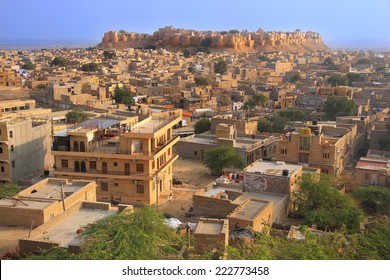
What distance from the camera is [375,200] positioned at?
657 inches

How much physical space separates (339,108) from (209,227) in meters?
23.2

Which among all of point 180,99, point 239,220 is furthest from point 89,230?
point 180,99

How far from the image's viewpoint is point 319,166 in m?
20.4

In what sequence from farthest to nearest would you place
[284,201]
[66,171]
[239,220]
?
[66,171] < [284,201] < [239,220]

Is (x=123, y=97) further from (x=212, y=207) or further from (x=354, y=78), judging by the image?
(x=354, y=78)

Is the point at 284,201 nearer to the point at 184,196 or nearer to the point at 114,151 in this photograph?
the point at 184,196

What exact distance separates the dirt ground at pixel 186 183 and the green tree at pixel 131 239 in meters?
6.03

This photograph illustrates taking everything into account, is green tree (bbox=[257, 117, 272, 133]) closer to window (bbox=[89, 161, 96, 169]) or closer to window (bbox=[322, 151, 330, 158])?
window (bbox=[322, 151, 330, 158])

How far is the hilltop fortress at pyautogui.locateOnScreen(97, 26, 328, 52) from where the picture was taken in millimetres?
102625

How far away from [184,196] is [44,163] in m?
5.86

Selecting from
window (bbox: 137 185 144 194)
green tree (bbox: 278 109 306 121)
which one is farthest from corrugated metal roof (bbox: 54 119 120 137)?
green tree (bbox: 278 109 306 121)

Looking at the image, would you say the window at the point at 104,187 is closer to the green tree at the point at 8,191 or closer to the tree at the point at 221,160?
the green tree at the point at 8,191

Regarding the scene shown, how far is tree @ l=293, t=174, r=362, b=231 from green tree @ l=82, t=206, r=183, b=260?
632 cm

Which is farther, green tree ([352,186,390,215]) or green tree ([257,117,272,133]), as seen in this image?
green tree ([257,117,272,133])
